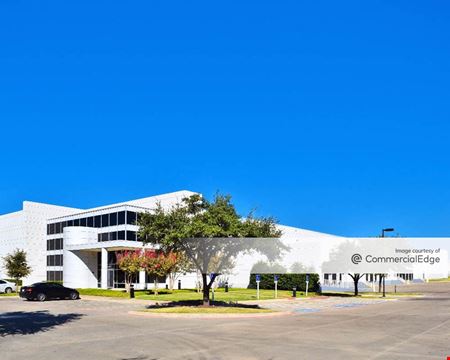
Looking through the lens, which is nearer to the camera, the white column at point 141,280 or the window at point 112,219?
the white column at point 141,280

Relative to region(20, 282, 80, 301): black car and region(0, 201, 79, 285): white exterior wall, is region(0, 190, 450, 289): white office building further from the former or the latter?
region(20, 282, 80, 301): black car

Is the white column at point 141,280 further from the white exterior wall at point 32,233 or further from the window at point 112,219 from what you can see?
the white exterior wall at point 32,233

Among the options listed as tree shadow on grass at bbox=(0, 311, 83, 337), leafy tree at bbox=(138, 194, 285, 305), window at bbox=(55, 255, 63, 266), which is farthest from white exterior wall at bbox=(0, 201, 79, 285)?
leafy tree at bbox=(138, 194, 285, 305)

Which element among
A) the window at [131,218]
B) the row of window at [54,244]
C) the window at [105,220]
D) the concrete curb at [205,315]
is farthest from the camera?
the row of window at [54,244]

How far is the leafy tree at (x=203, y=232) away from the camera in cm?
2664

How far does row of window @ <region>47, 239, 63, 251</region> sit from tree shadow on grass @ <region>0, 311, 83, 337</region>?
140ft

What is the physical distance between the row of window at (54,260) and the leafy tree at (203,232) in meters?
42.8

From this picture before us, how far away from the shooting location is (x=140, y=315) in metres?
26.5

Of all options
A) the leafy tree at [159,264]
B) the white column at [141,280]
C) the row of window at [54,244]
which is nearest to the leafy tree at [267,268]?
the white column at [141,280]

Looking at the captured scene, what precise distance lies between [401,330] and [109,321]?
1183 centimetres

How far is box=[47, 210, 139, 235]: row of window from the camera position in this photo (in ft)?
195

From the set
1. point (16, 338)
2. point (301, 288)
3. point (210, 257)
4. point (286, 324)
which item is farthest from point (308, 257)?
point (16, 338)

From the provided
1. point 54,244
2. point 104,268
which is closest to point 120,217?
point 104,268

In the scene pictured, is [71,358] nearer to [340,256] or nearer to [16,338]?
[16,338]
